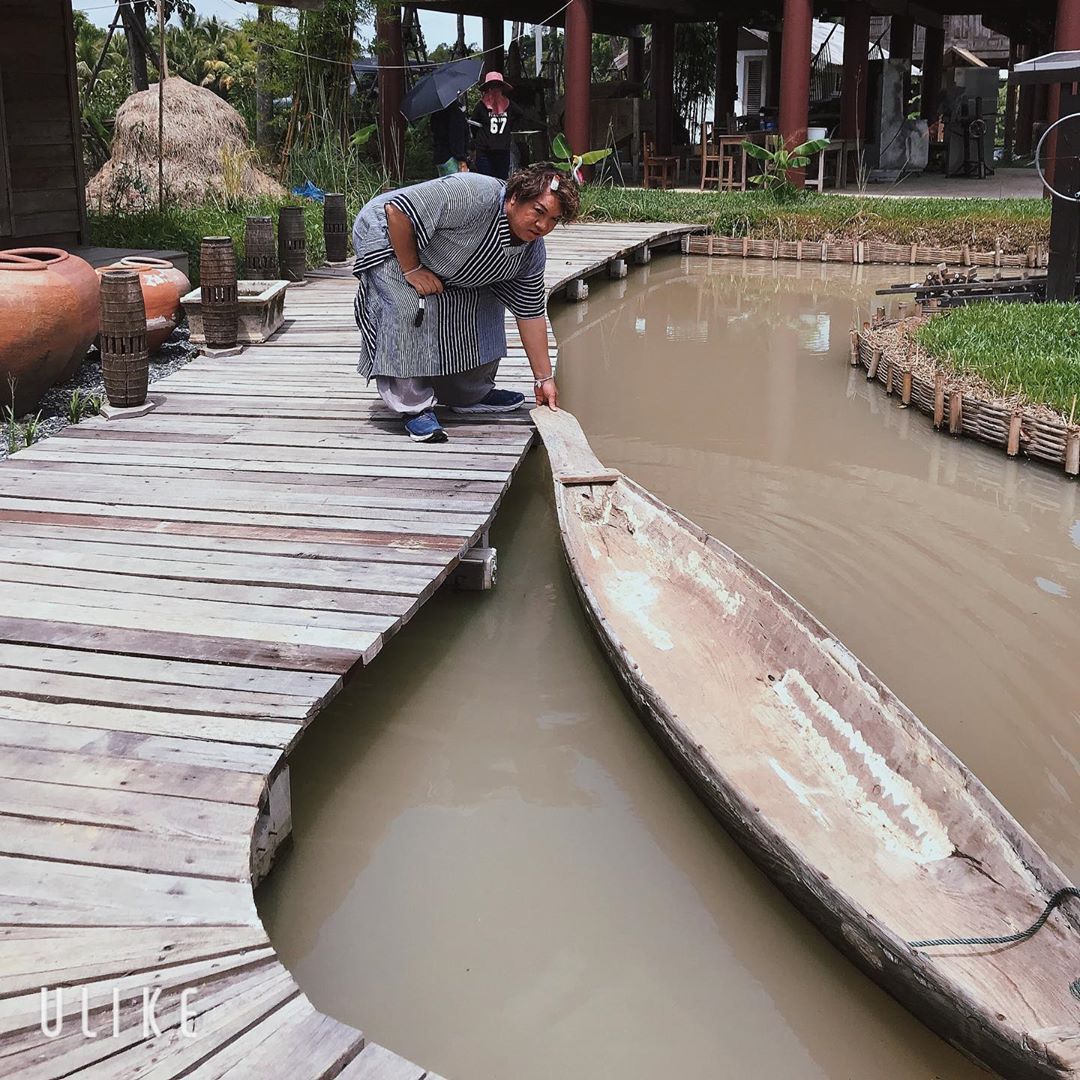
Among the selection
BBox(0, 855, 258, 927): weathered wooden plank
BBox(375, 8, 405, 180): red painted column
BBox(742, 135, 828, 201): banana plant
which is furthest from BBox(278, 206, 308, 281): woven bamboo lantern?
BBox(0, 855, 258, 927): weathered wooden plank

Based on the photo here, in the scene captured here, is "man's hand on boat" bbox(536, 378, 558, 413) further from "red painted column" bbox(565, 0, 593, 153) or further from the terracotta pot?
"red painted column" bbox(565, 0, 593, 153)

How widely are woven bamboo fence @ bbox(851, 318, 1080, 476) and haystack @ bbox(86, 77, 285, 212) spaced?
851 centimetres

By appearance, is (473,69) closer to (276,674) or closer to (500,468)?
(500,468)

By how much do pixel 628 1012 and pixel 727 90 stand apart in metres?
Result: 19.9

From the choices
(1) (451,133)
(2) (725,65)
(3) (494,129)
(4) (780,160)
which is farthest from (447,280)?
(2) (725,65)

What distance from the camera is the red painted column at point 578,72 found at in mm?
15578

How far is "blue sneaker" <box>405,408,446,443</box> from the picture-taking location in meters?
5.21

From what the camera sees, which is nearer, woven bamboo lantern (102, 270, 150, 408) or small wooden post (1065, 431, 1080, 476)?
woven bamboo lantern (102, 270, 150, 408)

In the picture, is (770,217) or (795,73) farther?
(795,73)

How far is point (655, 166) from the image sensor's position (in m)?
17.9

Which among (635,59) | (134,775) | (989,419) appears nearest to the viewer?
(134,775)

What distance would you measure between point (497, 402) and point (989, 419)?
274 centimetres

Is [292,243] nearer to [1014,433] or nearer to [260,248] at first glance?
[260,248]

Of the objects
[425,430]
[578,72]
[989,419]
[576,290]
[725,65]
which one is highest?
[725,65]
